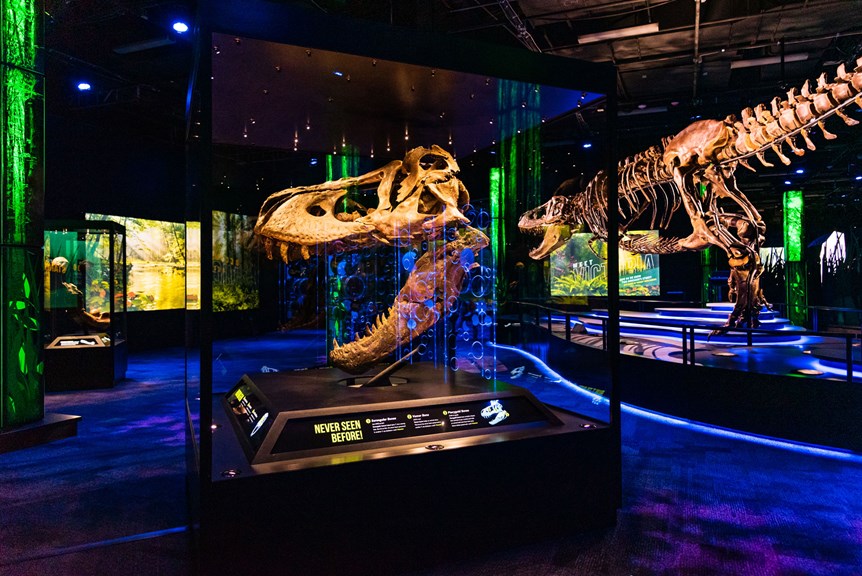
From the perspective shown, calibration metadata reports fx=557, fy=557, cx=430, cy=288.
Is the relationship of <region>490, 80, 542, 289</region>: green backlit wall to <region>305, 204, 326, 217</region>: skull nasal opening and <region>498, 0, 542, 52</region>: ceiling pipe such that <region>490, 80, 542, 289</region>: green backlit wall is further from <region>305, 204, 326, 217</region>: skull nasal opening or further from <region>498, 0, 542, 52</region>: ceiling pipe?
<region>498, 0, 542, 52</region>: ceiling pipe

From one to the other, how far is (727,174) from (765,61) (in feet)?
10.4

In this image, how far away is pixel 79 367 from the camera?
7758 millimetres

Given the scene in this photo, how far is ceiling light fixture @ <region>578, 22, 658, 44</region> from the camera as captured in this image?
7.40 meters

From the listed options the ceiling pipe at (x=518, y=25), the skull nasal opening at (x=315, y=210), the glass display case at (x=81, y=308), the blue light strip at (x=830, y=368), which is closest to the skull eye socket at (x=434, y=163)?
the skull nasal opening at (x=315, y=210)

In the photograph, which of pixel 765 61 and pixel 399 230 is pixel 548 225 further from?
pixel 399 230

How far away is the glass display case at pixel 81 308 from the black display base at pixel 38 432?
3635 millimetres

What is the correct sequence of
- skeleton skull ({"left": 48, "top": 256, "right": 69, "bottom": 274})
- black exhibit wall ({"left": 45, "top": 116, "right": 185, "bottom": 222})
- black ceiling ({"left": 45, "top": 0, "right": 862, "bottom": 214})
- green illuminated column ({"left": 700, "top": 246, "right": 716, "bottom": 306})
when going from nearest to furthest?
black ceiling ({"left": 45, "top": 0, "right": 862, "bottom": 214}) < skeleton skull ({"left": 48, "top": 256, "right": 69, "bottom": 274}) < black exhibit wall ({"left": 45, "top": 116, "right": 185, "bottom": 222}) < green illuminated column ({"left": 700, "top": 246, "right": 716, "bottom": 306})

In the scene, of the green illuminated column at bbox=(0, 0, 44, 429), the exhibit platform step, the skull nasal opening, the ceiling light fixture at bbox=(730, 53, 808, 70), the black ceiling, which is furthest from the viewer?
the ceiling light fixture at bbox=(730, 53, 808, 70)

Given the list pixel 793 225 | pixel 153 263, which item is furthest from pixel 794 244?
pixel 153 263

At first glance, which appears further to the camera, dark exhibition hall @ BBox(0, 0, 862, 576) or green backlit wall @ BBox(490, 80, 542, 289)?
green backlit wall @ BBox(490, 80, 542, 289)

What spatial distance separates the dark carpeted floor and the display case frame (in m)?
0.24

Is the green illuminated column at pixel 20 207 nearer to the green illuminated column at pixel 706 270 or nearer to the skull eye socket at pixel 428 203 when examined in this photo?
the skull eye socket at pixel 428 203

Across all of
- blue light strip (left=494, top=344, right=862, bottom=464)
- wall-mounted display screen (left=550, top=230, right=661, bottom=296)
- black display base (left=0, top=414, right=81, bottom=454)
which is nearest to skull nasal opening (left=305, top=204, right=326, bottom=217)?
blue light strip (left=494, top=344, right=862, bottom=464)

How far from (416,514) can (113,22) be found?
8140mm
